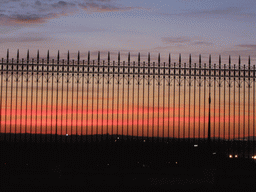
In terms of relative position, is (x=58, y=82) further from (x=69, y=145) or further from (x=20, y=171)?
(x=20, y=171)

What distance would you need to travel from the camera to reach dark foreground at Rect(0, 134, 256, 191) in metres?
15.6

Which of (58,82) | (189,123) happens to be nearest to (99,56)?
(58,82)

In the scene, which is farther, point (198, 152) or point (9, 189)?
point (198, 152)

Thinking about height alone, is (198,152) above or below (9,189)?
above

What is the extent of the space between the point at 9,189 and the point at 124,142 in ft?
16.9

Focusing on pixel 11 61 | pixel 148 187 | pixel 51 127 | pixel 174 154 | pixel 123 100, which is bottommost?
pixel 148 187

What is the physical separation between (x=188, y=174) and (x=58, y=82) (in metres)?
7.00

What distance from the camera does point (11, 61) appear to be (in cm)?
1623

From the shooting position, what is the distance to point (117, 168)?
16.0 meters

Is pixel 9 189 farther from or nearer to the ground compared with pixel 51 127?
nearer to the ground

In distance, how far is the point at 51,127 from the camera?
53.6ft

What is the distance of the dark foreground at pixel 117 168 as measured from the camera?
1561 centimetres

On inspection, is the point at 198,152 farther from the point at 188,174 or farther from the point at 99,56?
the point at 99,56

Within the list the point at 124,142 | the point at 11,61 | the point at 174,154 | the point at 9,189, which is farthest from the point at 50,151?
the point at 174,154
